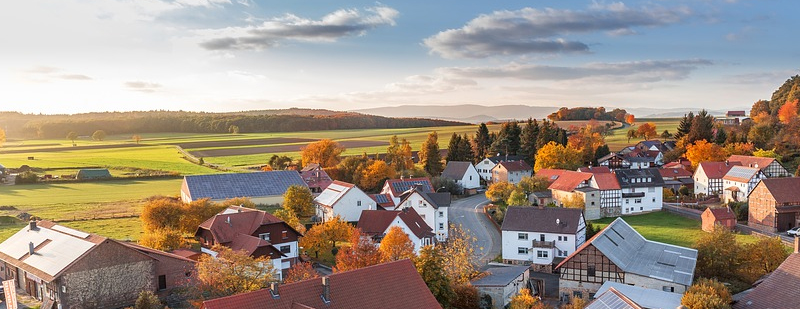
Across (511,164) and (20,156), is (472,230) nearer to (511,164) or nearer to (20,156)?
(511,164)

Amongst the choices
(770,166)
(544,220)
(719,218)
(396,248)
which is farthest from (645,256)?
(770,166)

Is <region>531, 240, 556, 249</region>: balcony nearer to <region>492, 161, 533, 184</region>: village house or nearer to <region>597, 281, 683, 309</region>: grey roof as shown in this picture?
<region>597, 281, 683, 309</region>: grey roof

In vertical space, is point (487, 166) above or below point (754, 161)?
below

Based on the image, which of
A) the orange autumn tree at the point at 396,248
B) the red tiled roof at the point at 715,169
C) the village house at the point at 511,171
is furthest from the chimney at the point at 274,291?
the red tiled roof at the point at 715,169

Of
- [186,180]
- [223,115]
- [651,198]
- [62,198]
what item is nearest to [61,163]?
[62,198]

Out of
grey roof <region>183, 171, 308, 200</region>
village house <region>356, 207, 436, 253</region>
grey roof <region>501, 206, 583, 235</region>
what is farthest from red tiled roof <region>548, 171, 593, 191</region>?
grey roof <region>183, 171, 308, 200</region>

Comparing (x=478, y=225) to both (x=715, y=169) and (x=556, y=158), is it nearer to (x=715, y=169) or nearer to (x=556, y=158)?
(x=556, y=158)
